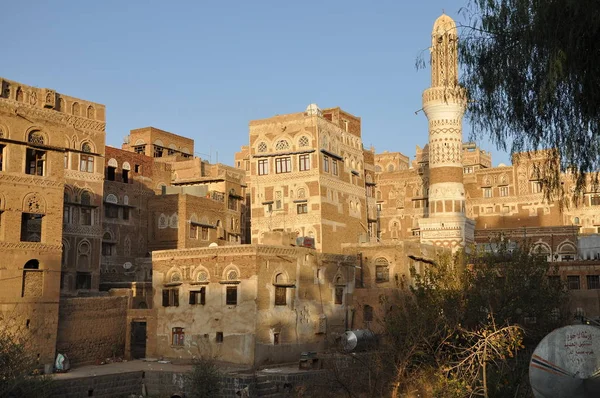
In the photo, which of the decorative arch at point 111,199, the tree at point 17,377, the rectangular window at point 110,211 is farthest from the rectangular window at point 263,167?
the tree at point 17,377

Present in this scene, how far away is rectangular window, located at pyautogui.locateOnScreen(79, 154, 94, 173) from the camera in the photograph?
46656mm

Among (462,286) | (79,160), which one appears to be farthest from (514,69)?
(79,160)

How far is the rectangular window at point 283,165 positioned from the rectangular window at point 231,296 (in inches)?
648

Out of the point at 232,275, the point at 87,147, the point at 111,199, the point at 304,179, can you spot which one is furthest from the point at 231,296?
the point at 111,199

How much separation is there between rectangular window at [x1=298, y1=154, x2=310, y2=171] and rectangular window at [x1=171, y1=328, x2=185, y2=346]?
16.7 metres

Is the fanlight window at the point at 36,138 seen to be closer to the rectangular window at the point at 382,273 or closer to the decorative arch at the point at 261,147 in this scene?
the rectangular window at the point at 382,273

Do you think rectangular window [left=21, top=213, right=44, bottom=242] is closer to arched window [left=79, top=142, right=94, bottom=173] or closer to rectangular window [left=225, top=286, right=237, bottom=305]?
arched window [left=79, top=142, right=94, bottom=173]

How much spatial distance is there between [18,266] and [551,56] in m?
25.5

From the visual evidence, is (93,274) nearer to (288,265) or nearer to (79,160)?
(79,160)

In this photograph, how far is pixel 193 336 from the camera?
36.7 meters

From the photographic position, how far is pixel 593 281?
41.3m

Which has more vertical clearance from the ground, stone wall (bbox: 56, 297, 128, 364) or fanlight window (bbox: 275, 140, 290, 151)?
fanlight window (bbox: 275, 140, 290, 151)

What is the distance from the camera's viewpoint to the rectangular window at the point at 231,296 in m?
35.7

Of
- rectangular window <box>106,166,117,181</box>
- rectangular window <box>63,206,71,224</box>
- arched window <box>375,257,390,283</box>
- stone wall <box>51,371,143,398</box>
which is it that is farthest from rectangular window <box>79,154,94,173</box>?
arched window <box>375,257,390,283</box>
